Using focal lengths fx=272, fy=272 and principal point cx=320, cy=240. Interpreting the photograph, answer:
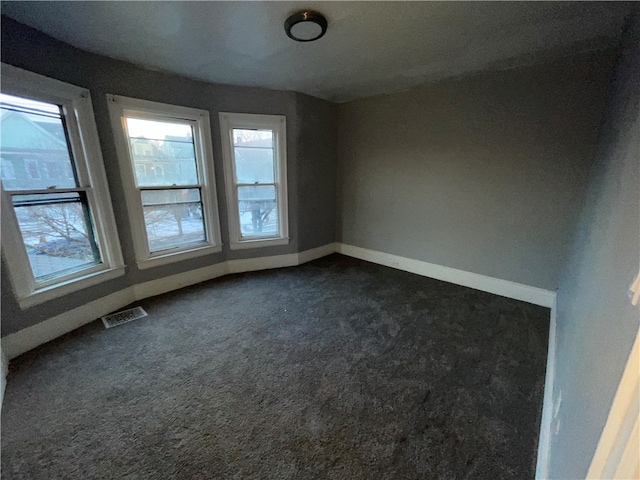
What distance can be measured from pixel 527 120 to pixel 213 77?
3.15 metres

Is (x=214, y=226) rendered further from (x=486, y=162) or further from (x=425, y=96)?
(x=486, y=162)

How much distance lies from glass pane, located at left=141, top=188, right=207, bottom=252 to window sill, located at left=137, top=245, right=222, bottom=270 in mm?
99

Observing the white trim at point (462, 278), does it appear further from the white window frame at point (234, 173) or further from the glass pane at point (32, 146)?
the glass pane at point (32, 146)

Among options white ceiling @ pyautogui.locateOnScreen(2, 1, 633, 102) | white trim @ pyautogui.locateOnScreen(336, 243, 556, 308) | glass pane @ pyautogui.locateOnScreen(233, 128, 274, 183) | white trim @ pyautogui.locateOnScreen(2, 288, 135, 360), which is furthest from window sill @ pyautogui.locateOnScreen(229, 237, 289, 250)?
white ceiling @ pyautogui.locateOnScreen(2, 1, 633, 102)

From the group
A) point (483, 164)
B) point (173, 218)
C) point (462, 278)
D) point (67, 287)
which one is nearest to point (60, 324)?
point (67, 287)

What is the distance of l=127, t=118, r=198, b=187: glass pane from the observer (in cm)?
272

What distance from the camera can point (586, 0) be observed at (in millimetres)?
1563

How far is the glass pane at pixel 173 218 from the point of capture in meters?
2.91

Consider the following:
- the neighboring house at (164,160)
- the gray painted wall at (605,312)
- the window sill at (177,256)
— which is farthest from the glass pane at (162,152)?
the gray painted wall at (605,312)

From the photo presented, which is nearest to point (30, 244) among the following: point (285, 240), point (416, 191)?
point (285, 240)

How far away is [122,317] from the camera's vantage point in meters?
2.55

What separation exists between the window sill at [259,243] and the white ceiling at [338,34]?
6.30 ft

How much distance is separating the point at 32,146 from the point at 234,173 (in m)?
1.72

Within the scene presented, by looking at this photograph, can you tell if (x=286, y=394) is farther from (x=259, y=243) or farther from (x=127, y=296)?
(x=259, y=243)
